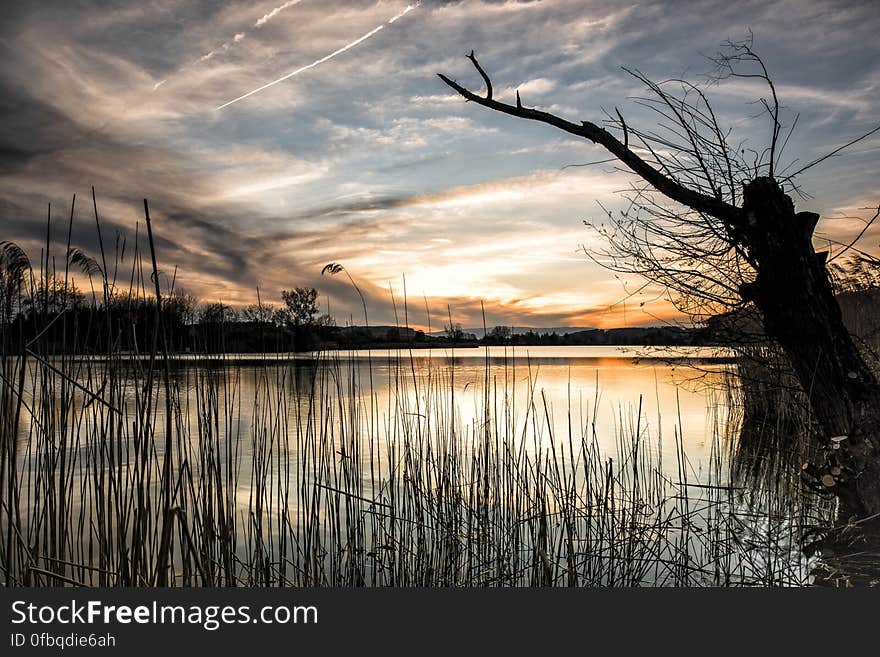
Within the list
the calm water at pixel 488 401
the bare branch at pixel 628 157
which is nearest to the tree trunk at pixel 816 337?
the bare branch at pixel 628 157

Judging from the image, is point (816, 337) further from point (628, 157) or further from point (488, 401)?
point (488, 401)

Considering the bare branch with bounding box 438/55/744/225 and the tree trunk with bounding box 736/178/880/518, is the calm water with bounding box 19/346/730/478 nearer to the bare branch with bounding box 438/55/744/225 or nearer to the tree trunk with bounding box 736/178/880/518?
the tree trunk with bounding box 736/178/880/518

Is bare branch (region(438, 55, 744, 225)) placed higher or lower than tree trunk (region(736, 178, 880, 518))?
higher

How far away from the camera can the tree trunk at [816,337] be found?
8.58 ft

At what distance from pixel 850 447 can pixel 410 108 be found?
297cm

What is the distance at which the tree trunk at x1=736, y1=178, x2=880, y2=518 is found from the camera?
2.62 metres

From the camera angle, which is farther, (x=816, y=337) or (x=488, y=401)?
(x=488, y=401)

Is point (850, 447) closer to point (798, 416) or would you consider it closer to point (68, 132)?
point (798, 416)

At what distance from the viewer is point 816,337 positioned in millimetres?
2652

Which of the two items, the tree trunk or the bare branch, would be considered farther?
the bare branch

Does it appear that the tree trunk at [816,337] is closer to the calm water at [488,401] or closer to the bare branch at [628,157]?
the bare branch at [628,157]

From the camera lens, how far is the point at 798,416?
3551 millimetres

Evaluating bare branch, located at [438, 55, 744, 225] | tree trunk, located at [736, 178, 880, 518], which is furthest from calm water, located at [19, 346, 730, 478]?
bare branch, located at [438, 55, 744, 225]

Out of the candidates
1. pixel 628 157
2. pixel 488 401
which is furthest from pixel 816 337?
pixel 488 401
